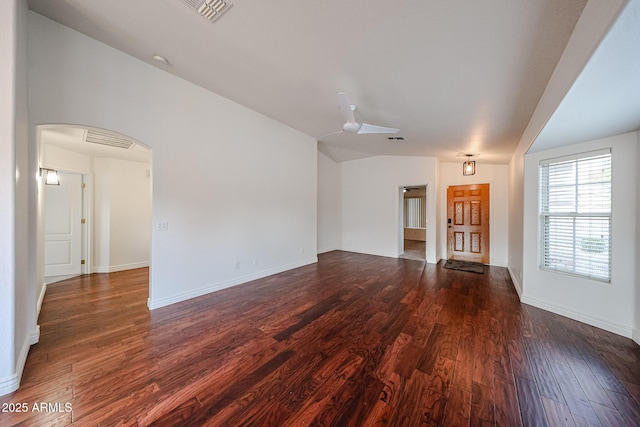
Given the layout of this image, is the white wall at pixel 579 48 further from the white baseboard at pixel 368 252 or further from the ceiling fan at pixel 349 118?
the white baseboard at pixel 368 252

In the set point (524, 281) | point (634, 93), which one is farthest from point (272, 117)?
point (524, 281)

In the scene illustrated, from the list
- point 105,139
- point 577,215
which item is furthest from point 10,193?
point 577,215

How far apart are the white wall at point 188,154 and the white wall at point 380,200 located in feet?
8.74

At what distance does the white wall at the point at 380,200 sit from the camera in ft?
19.1

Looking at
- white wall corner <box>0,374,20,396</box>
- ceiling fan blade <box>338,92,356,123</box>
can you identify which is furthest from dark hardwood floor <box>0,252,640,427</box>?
ceiling fan blade <box>338,92,356,123</box>

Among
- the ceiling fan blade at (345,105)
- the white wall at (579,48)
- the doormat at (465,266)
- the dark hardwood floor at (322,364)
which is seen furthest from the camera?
the doormat at (465,266)

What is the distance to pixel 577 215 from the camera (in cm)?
280

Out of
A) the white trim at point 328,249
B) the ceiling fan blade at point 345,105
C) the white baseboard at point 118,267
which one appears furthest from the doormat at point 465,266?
the white baseboard at point 118,267

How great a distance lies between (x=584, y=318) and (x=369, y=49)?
3903 millimetres

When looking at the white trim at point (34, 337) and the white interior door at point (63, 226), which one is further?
the white interior door at point (63, 226)

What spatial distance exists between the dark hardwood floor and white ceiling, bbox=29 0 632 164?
2554 mm

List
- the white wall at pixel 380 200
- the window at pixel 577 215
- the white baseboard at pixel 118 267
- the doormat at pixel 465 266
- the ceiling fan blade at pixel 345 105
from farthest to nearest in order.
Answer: the white wall at pixel 380 200 → the doormat at pixel 465 266 → the white baseboard at pixel 118 267 → the window at pixel 577 215 → the ceiling fan blade at pixel 345 105

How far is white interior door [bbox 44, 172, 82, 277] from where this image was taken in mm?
4270

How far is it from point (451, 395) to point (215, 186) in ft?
12.2
